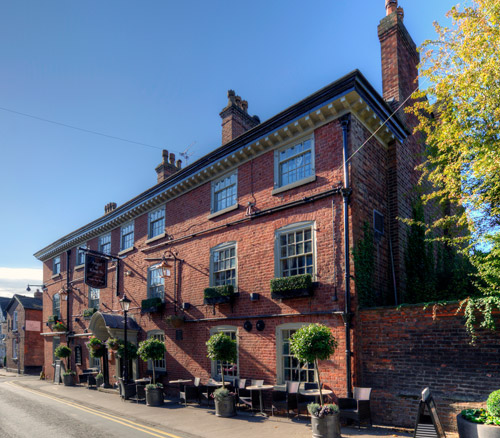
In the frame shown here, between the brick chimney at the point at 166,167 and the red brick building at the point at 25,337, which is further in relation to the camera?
the red brick building at the point at 25,337

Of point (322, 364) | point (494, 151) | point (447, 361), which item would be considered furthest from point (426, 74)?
point (322, 364)

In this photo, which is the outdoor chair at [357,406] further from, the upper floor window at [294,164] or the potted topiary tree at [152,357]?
the potted topiary tree at [152,357]

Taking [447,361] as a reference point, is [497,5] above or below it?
above

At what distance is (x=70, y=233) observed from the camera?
27.7 m

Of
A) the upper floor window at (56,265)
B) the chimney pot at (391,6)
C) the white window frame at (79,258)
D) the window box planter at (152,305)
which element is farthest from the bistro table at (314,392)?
the upper floor window at (56,265)

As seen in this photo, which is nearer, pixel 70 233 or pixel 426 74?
pixel 426 74

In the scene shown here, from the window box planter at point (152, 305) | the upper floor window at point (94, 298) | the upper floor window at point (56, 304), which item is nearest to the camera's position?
the window box planter at point (152, 305)

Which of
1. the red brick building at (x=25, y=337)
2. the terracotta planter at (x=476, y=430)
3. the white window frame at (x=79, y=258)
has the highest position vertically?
the white window frame at (x=79, y=258)

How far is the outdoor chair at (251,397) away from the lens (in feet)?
41.2

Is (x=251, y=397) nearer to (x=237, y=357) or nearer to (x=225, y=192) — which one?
(x=237, y=357)

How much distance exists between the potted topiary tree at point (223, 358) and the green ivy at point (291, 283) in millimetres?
2188

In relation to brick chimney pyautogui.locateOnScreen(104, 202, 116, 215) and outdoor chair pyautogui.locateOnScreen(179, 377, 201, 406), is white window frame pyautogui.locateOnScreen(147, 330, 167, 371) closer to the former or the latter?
outdoor chair pyautogui.locateOnScreen(179, 377, 201, 406)

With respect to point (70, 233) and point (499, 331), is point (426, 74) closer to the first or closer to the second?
point (499, 331)

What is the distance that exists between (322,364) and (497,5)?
9.69 metres
